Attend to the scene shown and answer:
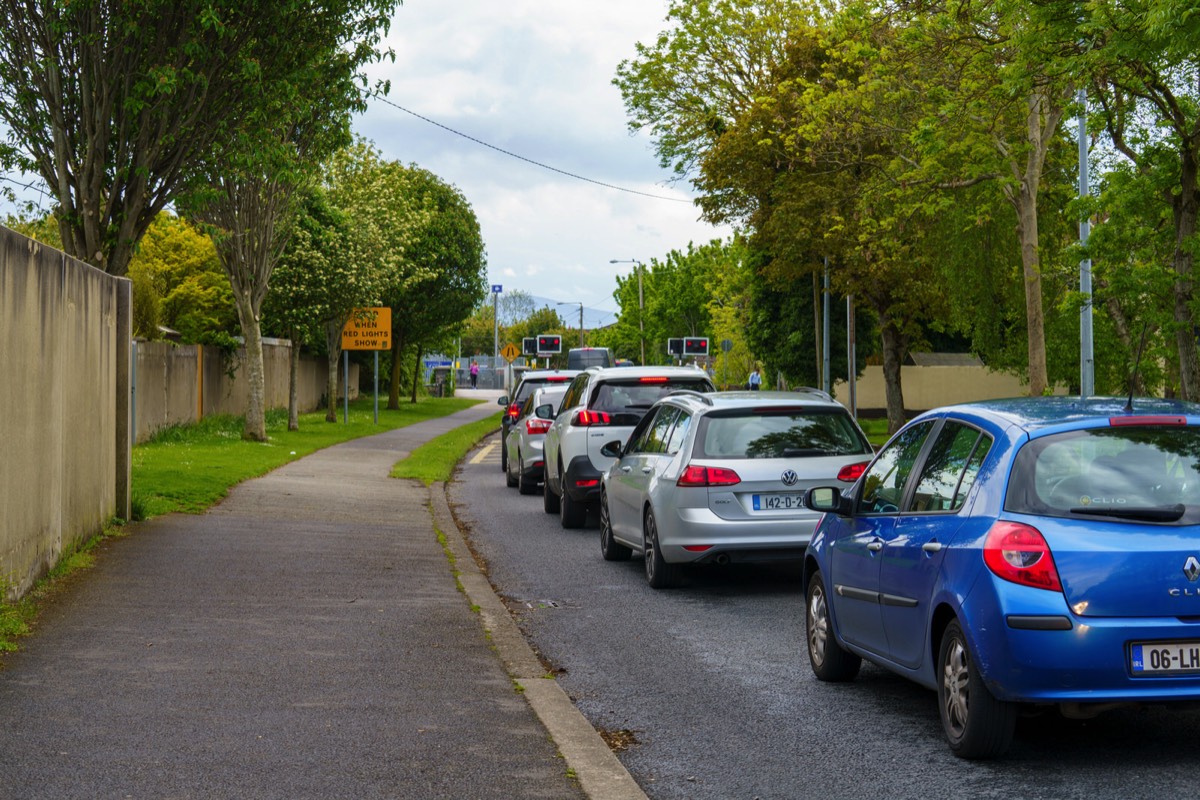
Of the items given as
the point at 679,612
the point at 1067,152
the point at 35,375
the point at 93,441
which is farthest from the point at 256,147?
the point at 1067,152

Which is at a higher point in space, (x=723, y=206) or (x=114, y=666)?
(x=723, y=206)

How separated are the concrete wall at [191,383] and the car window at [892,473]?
19.5 metres

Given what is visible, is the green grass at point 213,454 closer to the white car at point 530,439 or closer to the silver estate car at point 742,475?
the white car at point 530,439

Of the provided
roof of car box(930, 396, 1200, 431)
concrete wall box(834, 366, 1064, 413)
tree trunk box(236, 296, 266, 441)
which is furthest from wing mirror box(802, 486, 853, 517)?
concrete wall box(834, 366, 1064, 413)

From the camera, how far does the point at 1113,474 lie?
585 cm

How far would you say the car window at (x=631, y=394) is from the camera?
1609cm

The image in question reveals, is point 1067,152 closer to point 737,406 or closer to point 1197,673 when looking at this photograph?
point 737,406

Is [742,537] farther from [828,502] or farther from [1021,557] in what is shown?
[1021,557]

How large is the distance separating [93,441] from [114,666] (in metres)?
5.31

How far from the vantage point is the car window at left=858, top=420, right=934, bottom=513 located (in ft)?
22.9

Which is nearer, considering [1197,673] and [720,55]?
[1197,673]

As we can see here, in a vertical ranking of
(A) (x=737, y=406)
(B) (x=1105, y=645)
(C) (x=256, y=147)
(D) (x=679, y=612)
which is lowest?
(D) (x=679, y=612)

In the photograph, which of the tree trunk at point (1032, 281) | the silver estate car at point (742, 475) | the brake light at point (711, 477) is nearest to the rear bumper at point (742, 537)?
the silver estate car at point (742, 475)

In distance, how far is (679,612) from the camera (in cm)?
1034
